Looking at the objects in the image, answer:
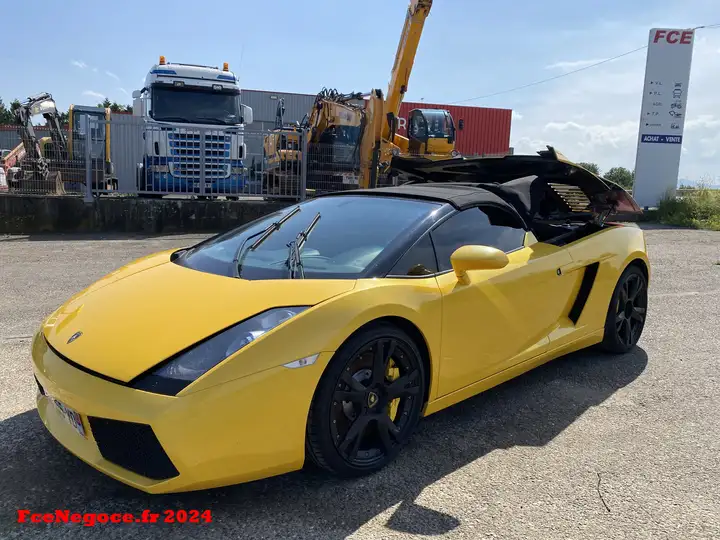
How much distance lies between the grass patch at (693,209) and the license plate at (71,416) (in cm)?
1658

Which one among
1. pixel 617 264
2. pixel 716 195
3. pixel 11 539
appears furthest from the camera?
pixel 716 195

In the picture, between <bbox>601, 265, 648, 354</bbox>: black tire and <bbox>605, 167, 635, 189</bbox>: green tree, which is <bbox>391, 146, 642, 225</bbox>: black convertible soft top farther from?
<bbox>605, 167, 635, 189</bbox>: green tree

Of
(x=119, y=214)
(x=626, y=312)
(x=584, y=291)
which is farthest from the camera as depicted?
(x=119, y=214)

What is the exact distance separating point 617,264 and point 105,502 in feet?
11.3

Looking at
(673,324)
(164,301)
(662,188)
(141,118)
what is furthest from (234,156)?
(662,188)

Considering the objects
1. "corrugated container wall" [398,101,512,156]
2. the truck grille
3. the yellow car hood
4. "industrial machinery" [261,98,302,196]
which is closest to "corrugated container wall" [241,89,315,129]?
"corrugated container wall" [398,101,512,156]

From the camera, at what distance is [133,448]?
199 cm

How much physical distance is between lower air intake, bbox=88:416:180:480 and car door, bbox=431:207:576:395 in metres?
1.33

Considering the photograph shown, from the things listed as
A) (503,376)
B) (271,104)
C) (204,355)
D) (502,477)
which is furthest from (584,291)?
(271,104)

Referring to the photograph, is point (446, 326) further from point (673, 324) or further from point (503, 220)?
point (673, 324)

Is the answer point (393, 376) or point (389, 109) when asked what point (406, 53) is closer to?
point (389, 109)

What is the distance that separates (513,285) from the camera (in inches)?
122

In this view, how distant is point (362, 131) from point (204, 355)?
12335 millimetres

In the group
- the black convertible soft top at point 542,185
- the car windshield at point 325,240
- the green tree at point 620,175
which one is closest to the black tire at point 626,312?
the black convertible soft top at point 542,185
